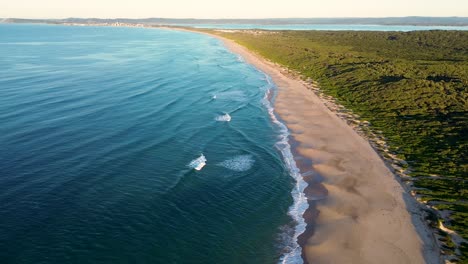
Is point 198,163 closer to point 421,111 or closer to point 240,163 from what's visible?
point 240,163

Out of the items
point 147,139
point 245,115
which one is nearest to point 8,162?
point 147,139

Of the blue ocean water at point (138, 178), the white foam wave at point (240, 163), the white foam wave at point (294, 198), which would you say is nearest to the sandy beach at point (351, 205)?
the white foam wave at point (294, 198)

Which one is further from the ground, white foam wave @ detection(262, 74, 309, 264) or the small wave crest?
the small wave crest

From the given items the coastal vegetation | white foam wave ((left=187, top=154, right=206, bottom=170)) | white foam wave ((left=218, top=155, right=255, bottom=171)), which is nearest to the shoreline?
the coastal vegetation

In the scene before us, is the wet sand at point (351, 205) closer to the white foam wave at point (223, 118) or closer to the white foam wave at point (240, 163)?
the white foam wave at point (240, 163)

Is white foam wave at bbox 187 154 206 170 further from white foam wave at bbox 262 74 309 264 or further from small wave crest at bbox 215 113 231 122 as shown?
small wave crest at bbox 215 113 231 122

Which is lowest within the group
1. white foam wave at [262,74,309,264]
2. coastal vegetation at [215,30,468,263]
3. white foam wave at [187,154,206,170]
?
white foam wave at [262,74,309,264]

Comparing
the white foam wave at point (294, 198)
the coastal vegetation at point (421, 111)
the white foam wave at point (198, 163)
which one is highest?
the coastal vegetation at point (421, 111)

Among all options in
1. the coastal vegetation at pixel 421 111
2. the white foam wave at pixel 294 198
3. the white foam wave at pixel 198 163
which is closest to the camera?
the white foam wave at pixel 294 198
